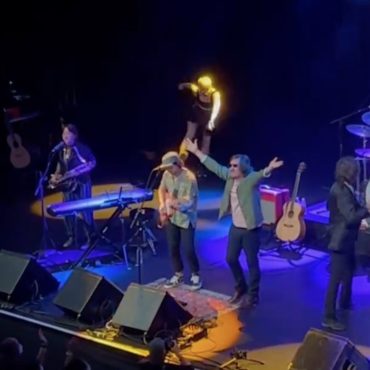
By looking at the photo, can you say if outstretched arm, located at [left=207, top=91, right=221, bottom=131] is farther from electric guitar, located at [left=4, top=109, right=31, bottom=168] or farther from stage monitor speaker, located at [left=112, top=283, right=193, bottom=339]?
stage monitor speaker, located at [left=112, top=283, right=193, bottom=339]

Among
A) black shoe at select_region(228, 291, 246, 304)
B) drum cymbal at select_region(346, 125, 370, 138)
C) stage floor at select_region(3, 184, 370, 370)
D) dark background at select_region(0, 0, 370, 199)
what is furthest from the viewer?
dark background at select_region(0, 0, 370, 199)

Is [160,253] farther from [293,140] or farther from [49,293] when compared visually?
[293,140]

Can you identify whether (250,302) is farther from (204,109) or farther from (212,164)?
(204,109)

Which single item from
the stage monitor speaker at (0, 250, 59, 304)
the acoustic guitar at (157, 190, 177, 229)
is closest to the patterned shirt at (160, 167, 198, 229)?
the acoustic guitar at (157, 190, 177, 229)

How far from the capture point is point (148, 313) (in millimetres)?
9406

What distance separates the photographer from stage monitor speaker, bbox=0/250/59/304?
10430mm

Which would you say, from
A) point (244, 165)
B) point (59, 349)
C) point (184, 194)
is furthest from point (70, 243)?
point (244, 165)

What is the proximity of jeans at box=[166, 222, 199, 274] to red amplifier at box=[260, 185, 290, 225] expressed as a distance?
1886 millimetres

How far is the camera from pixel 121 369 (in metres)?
9.10

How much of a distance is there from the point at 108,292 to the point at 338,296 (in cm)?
258

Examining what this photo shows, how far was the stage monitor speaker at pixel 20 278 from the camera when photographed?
1043 cm

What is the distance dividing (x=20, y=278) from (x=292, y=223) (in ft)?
11.9

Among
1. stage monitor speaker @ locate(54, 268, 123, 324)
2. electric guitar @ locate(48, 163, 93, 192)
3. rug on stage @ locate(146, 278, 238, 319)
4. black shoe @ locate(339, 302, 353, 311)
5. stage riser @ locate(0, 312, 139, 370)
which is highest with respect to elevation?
electric guitar @ locate(48, 163, 93, 192)

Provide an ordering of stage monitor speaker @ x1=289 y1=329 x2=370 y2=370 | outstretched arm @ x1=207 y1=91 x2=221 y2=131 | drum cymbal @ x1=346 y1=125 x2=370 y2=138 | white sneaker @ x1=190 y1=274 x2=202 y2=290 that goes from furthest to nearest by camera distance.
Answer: outstretched arm @ x1=207 y1=91 x2=221 y2=131
drum cymbal @ x1=346 y1=125 x2=370 y2=138
white sneaker @ x1=190 y1=274 x2=202 y2=290
stage monitor speaker @ x1=289 y1=329 x2=370 y2=370
